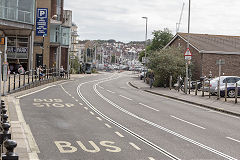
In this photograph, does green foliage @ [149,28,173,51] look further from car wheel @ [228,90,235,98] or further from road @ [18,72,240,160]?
road @ [18,72,240,160]

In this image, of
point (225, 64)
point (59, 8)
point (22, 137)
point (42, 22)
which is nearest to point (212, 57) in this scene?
point (225, 64)

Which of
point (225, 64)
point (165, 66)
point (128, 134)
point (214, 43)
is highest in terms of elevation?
point (214, 43)

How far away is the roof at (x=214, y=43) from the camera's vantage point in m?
47.0

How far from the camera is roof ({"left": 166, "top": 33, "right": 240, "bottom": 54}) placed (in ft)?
154

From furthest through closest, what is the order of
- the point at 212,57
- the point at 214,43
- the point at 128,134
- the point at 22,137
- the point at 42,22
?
1. the point at 214,43
2. the point at 212,57
3. the point at 42,22
4. the point at 128,134
5. the point at 22,137

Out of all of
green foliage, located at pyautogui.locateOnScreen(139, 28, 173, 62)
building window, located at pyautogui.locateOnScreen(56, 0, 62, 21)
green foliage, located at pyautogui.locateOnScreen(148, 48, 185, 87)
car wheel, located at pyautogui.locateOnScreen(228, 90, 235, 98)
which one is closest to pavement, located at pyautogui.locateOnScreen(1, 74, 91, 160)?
car wheel, located at pyautogui.locateOnScreen(228, 90, 235, 98)

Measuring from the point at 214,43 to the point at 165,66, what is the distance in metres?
17.6

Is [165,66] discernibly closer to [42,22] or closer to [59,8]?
[42,22]

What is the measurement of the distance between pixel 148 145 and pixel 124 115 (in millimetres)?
5913

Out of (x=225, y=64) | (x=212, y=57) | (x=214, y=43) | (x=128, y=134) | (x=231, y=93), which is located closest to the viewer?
(x=128, y=134)

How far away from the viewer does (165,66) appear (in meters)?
36.3

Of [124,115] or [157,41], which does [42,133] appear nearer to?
[124,115]

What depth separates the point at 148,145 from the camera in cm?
957

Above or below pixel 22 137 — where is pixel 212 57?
above
